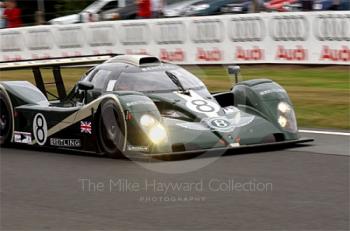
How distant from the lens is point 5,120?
10.4 m

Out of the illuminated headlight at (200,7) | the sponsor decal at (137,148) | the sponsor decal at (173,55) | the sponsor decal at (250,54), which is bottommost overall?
the sponsor decal at (173,55)

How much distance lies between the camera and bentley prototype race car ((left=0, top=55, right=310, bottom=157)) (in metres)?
8.48

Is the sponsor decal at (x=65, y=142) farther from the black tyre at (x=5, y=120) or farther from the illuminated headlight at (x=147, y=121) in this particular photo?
the illuminated headlight at (x=147, y=121)

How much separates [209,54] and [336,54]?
125 inches

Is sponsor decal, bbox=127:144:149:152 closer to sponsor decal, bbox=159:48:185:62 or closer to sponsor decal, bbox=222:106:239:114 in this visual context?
sponsor decal, bbox=222:106:239:114

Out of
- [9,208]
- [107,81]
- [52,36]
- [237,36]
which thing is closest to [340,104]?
[107,81]

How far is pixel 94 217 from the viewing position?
6312 mm

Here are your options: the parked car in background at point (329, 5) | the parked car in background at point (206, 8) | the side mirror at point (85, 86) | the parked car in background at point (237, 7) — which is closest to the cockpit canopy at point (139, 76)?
the side mirror at point (85, 86)

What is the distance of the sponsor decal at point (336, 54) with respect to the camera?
15.5 metres

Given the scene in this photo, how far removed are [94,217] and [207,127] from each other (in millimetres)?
2509

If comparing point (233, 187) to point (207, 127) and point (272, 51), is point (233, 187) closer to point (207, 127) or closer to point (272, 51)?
point (207, 127)

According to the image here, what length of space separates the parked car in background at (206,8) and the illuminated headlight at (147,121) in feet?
41.9

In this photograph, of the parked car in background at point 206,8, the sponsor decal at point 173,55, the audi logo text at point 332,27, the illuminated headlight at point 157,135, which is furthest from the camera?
the parked car in background at point 206,8

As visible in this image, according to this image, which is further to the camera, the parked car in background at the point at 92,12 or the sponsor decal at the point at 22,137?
the parked car in background at the point at 92,12
